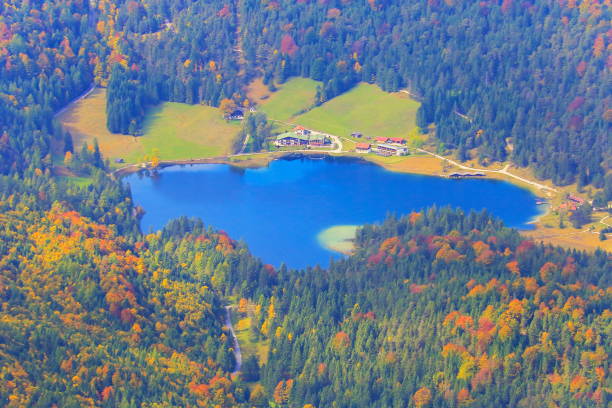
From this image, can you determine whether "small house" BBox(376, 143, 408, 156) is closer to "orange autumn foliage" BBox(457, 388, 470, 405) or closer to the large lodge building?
the large lodge building

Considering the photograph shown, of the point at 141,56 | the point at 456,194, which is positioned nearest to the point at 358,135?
the point at 456,194

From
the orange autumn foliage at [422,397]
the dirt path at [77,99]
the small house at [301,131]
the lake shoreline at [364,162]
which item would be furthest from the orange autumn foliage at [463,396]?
the dirt path at [77,99]

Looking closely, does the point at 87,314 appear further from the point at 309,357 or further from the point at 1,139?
the point at 1,139

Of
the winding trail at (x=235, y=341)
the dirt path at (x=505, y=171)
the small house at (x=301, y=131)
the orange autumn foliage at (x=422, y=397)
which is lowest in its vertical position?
the small house at (x=301, y=131)

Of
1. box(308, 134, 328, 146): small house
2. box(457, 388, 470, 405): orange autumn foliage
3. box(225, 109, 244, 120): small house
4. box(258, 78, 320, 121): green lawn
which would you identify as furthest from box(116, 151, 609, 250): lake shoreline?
box(457, 388, 470, 405): orange autumn foliage

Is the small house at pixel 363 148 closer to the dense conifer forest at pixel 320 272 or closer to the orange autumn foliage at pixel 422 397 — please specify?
the dense conifer forest at pixel 320 272

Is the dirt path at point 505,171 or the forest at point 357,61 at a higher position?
the forest at point 357,61
